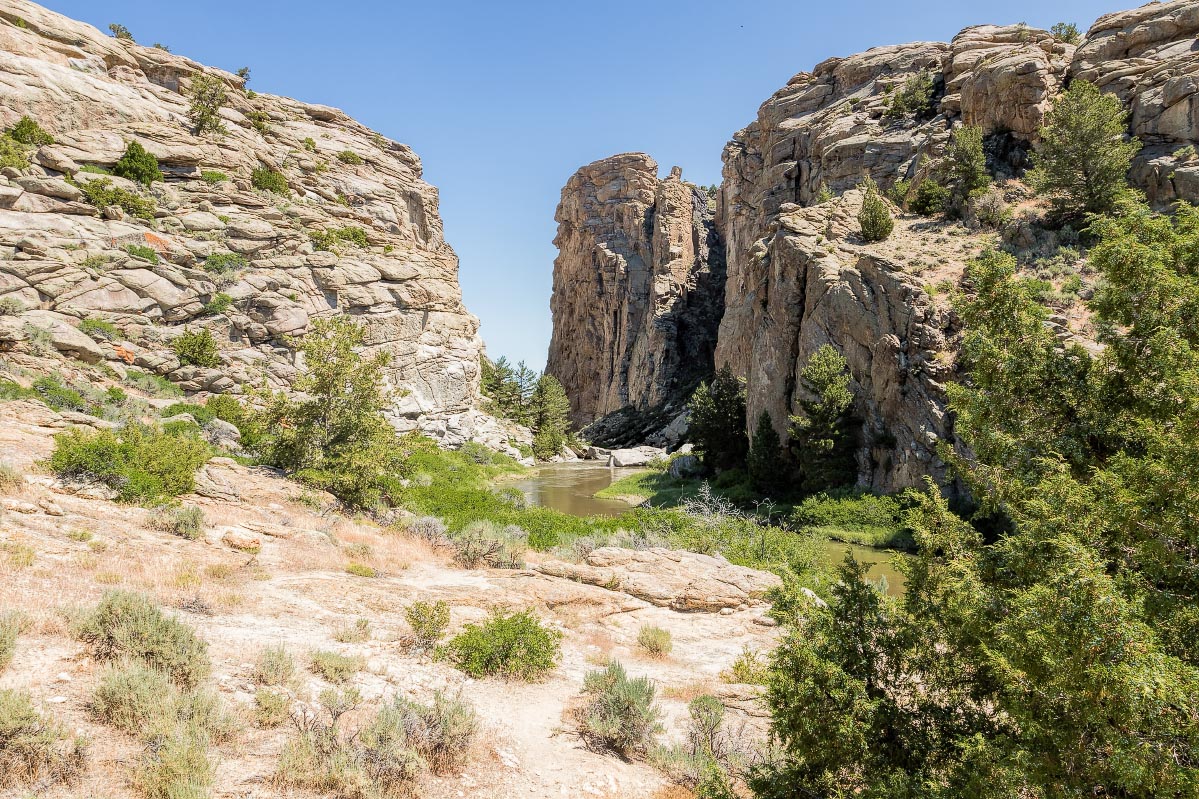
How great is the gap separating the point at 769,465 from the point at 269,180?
37795mm

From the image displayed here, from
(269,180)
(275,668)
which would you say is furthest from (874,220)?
(269,180)

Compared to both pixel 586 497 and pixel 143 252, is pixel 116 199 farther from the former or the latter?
pixel 586 497

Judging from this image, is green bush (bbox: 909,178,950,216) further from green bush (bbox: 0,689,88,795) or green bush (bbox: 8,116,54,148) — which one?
green bush (bbox: 8,116,54,148)

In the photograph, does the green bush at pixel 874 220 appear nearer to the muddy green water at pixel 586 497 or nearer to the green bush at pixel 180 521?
the muddy green water at pixel 586 497

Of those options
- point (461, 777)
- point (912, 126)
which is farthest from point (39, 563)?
point (912, 126)

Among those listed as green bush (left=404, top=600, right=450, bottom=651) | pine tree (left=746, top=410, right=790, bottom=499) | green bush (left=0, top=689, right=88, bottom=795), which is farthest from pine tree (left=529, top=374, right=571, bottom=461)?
green bush (left=0, top=689, right=88, bottom=795)

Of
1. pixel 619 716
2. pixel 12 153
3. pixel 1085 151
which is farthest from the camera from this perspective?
pixel 1085 151

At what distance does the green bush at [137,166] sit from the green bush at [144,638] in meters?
33.6

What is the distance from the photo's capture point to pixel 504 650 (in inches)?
292

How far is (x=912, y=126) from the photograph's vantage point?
3688cm

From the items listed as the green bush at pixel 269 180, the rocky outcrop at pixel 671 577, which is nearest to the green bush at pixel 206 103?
the green bush at pixel 269 180

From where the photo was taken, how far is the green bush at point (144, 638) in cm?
498

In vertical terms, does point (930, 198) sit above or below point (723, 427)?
above

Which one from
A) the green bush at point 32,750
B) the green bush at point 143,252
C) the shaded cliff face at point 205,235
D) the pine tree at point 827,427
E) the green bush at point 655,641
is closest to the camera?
the green bush at point 32,750
